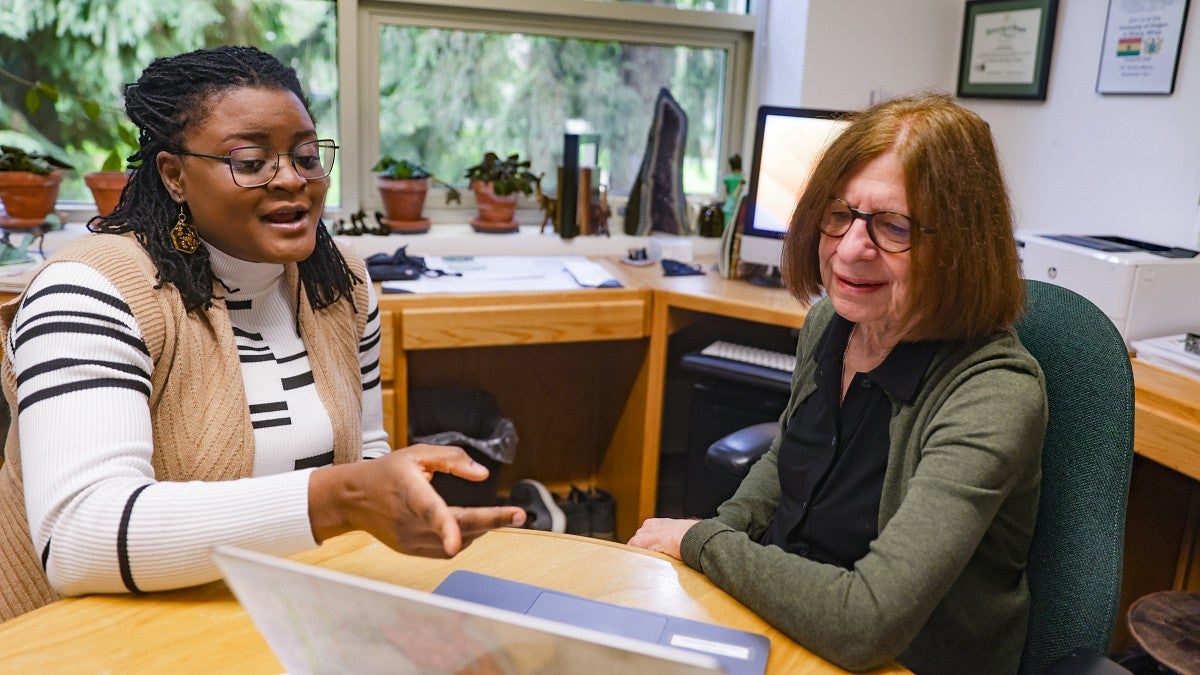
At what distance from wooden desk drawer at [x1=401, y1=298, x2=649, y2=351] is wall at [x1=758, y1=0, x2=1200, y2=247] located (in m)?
0.95

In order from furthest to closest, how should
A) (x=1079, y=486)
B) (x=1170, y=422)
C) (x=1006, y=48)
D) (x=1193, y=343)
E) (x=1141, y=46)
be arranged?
1. (x=1006, y=48)
2. (x=1141, y=46)
3. (x=1193, y=343)
4. (x=1170, y=422)
5. (x=1079, y=486)

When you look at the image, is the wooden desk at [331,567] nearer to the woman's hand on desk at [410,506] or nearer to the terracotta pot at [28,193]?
the woman's hand on desk at [410,506]

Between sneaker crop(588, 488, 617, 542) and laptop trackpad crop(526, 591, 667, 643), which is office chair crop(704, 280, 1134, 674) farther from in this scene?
sneaker crop(588, 488, 617, 542)

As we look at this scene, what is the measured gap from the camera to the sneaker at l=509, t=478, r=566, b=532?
2.58 metres

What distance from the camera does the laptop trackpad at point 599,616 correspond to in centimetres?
89

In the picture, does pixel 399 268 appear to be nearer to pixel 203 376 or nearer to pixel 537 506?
pixel 537 506

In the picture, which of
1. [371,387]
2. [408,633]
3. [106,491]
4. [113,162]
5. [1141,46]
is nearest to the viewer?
[408,633]

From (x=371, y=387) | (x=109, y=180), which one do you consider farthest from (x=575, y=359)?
(x=371, y=387)

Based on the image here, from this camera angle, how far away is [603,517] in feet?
9.09

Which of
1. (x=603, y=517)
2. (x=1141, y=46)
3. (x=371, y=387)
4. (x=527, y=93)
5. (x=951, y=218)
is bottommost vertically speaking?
(x=603, y=517)

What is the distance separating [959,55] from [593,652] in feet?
9.13

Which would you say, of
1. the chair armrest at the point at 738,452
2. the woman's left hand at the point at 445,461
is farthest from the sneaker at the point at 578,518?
the woman's left hand at the point at 445,461

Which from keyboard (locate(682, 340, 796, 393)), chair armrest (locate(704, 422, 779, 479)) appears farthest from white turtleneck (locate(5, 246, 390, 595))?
keyboard (locate(682, 340, 796, 393))

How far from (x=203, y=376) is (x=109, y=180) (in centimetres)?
153
